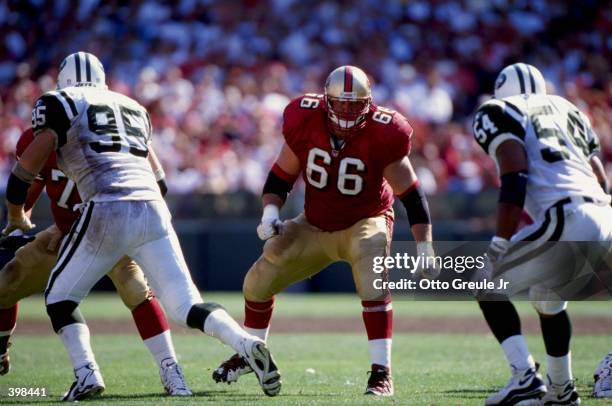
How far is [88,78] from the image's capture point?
22.2 ft

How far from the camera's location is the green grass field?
649 centimetres

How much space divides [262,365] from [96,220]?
135cm

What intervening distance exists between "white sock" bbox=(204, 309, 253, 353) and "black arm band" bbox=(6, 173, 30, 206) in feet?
4.66

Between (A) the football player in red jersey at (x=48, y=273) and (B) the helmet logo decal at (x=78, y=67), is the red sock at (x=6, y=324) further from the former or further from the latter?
(B) the helmet logo decal at (x=78, y=67)

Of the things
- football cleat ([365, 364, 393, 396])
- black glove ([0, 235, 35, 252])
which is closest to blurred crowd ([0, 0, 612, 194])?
black glove ([0, 235, 35, 252])

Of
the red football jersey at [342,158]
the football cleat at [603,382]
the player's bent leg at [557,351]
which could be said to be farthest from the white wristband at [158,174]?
the football cleat at [603,382]

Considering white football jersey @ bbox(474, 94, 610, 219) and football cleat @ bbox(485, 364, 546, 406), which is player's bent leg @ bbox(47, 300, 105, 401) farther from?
white football jersey @ bbox(474, 94, 610, 219)

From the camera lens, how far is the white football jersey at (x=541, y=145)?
5.86 m

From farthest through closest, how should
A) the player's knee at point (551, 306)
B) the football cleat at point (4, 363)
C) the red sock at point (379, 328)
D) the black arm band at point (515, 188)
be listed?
the football cleat at point (4, 363) → the red sock at point (379, 328) → the player's knee at point (551, 306) → the black arm band at point (515, 188)

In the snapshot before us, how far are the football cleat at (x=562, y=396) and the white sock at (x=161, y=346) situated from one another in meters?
2.43

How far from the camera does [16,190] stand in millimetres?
6449

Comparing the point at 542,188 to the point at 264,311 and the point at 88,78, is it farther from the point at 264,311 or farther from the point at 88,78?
the point at 88,78

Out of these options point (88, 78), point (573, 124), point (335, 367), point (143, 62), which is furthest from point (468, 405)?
point (143, 62)

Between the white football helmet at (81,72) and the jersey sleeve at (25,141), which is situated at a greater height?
the white football helmet at (81,72)
